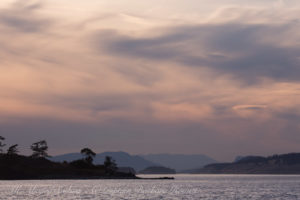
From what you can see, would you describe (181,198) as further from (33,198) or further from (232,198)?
(33,198)

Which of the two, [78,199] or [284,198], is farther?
[284,198]

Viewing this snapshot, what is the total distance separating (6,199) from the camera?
109 m

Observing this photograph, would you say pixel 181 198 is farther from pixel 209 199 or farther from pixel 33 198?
pixel 33 198

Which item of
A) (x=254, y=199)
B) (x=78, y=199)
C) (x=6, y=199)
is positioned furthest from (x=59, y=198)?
(x=254, y=199)

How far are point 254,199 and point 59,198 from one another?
47.3 metres

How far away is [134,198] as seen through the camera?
386 ft

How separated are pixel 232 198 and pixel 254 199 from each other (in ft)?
17.6

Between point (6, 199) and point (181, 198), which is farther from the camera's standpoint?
point (181, 198)

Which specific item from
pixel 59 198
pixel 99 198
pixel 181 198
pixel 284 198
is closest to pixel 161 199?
pixel 181 198

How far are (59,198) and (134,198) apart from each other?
17.9 metres

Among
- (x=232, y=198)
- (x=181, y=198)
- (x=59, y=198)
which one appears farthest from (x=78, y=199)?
(x=232, y=198)

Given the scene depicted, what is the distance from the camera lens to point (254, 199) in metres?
120

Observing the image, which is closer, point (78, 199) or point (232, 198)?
point (78, 199)

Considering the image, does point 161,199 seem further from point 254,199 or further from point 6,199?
point 6,199
